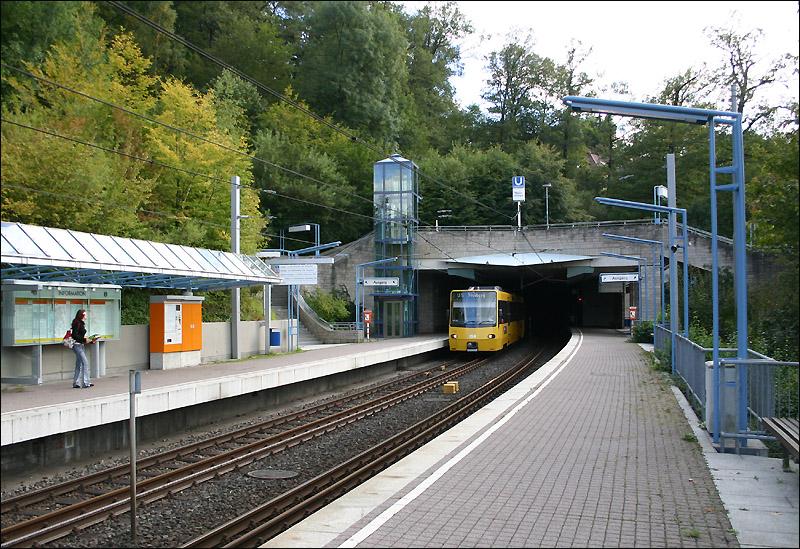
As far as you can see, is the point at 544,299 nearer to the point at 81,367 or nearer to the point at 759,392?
the point at 81,367

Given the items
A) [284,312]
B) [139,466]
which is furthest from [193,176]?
[139,466]

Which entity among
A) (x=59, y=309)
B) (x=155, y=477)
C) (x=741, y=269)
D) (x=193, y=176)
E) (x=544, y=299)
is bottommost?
(x=155, y=477)

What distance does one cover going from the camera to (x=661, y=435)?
10.7 meters

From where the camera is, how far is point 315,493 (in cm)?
977

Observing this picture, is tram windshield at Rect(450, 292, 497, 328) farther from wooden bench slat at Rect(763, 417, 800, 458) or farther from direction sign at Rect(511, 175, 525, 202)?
wooden bench slat at Rect(763, 417, 800, 458)

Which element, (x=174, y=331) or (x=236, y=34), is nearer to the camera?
(x=236, y=34)

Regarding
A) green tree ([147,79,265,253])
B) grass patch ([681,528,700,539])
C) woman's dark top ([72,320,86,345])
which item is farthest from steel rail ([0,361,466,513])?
green tree ([147,79,265,253])

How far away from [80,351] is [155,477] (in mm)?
5392

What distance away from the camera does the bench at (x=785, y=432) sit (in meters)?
7.25

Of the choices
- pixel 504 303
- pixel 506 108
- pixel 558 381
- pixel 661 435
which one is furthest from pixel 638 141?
pixel 661 435

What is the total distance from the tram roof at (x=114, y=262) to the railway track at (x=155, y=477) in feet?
11.6

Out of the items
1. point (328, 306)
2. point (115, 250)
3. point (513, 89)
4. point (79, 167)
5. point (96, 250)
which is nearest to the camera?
point (96, 250)

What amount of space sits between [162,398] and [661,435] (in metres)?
8.91

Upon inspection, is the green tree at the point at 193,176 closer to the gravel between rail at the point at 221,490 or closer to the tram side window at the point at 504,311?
the tram side window at the point at 504,311
